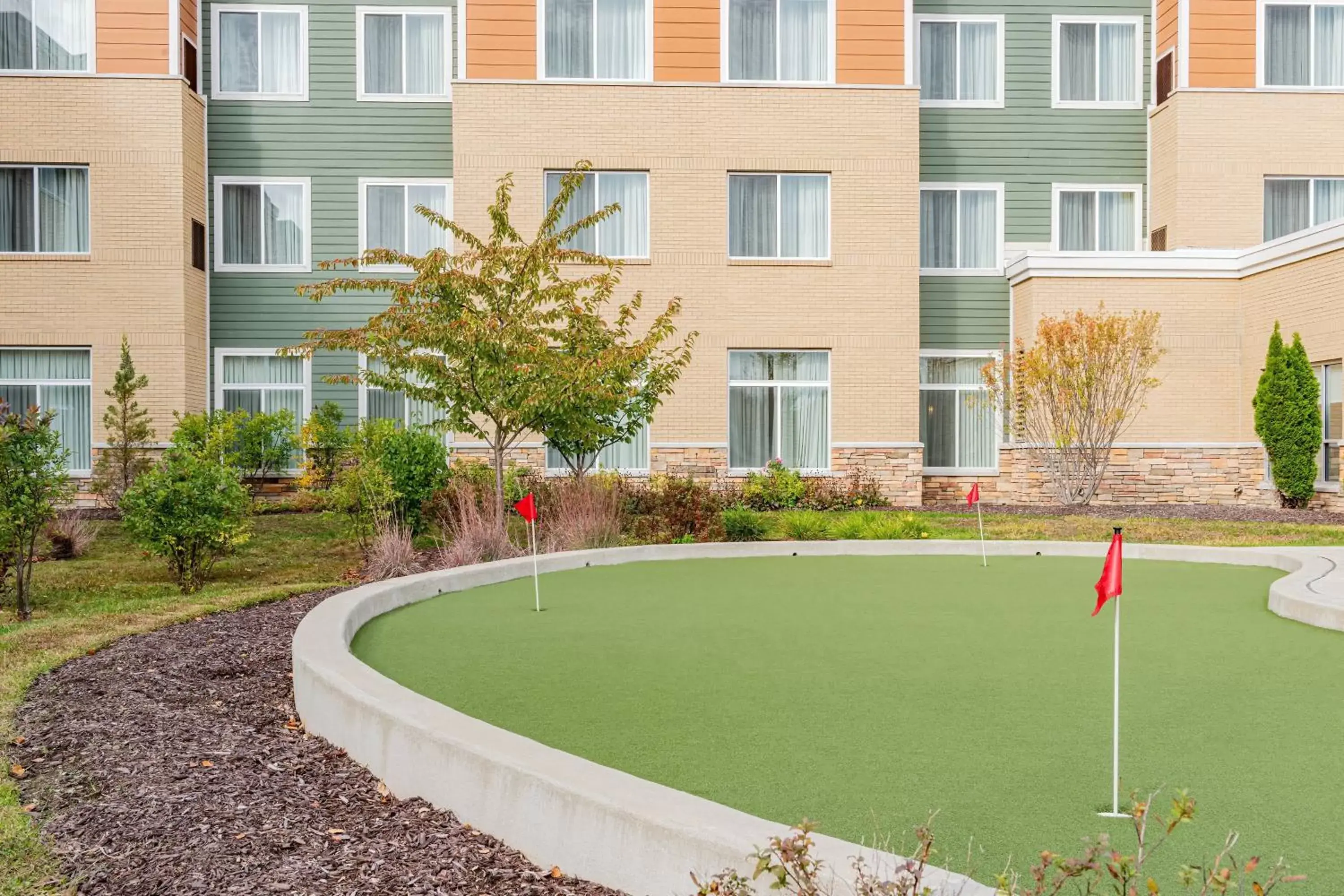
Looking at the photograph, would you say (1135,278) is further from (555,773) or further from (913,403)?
(555,773)

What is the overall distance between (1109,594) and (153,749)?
412 centimetres

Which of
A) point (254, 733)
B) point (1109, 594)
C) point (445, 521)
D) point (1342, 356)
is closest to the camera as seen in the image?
point (1109, 594)

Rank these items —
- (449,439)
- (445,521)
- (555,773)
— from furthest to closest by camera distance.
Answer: (449,439) < (445,521) < (555,773)

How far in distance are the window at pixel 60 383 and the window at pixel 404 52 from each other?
6943 millimetres

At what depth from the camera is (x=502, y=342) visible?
1284cm

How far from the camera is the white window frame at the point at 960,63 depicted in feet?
74.2

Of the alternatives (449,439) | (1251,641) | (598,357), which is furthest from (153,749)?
(449,439)

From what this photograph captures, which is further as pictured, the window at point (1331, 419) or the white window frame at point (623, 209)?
the white window frame at point (623, 209)

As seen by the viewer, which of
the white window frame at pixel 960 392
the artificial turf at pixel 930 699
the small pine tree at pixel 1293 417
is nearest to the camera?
the artificial turf at pixel 930 699

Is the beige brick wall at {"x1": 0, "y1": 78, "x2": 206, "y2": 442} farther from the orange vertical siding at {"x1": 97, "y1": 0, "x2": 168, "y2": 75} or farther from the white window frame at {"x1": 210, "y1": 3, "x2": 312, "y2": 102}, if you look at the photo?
the white window frame at {"x1": 210, "y1": 3, "x2": 312, "y2": 102}

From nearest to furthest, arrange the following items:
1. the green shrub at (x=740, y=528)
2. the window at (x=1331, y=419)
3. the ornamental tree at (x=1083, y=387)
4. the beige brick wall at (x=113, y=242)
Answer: the green shrub at (x=740, y=528), the window at (x=1331, y=419), the ornamental tree at (x=1083, y=387), the beige brick wall at (x=113, y=242)

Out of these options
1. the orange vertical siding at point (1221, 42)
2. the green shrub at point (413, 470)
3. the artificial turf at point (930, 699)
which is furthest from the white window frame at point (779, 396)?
the artificial turf at point (930, 699)

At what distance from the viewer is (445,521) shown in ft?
47.6

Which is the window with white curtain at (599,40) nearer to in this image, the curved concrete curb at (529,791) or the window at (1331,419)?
the window at (1331,419)
